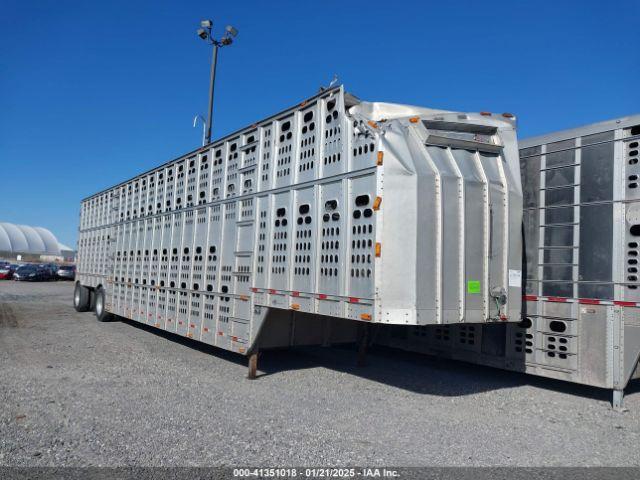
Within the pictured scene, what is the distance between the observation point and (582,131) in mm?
7094

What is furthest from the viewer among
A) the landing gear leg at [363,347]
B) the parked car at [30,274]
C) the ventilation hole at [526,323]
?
the parked car at [30,274]

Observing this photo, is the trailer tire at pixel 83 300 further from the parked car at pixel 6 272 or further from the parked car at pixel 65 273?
the parked car at pixel 6 272

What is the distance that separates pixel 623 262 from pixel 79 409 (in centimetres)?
687

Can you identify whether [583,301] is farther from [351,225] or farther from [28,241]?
[28,241]

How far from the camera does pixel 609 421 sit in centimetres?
611

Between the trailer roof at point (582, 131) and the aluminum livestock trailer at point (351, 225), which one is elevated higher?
the trailer roof at point (582, 131)

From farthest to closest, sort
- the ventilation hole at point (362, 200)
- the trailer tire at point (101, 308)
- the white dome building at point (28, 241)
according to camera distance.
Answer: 1. the white dome building at point (28, 241)
2. the trailer tire at point (101, 308)
3. the ventilation hole at point (362, 200)

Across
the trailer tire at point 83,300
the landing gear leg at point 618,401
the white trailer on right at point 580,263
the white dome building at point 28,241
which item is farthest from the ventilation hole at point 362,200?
the white dome building at point 28,241

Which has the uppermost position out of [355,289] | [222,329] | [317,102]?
[317,102]

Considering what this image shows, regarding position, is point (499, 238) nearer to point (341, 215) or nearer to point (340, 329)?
point (341, 215)

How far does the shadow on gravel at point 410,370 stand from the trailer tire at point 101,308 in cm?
424

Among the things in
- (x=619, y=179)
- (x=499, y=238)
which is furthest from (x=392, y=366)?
(x=619, y=179)

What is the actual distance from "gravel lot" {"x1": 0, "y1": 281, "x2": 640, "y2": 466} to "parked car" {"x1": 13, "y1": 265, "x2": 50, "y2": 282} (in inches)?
1232

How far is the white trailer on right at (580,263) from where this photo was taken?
6484mm
